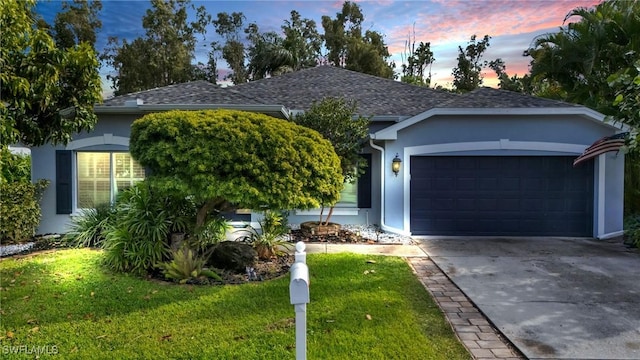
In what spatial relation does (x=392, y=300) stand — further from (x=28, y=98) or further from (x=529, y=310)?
(x=28, y=98)

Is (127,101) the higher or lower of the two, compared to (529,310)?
higher

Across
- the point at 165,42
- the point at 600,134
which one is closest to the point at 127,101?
the point at 600,134

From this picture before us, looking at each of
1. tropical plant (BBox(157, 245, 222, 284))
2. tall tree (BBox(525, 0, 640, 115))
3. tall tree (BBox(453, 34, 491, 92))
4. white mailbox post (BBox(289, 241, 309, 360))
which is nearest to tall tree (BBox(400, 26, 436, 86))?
tall tree (BBox(453, 34, 491, 92))

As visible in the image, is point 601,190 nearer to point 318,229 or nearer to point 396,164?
point 396,164

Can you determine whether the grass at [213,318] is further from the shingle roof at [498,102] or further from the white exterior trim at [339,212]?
the shingle roof at [498,102]

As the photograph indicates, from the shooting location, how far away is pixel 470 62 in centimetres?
3159

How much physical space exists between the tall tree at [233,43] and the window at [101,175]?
19894mm

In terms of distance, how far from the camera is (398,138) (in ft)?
33.9

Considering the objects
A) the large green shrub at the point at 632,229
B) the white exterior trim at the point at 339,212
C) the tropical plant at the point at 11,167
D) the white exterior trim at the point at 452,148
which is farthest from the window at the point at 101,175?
the large green shrub at the point at 632,229

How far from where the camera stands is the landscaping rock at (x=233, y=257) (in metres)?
6.87

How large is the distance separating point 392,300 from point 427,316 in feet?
1.99

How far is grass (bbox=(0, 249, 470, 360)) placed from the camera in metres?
3.99

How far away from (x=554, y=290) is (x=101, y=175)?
10.8m

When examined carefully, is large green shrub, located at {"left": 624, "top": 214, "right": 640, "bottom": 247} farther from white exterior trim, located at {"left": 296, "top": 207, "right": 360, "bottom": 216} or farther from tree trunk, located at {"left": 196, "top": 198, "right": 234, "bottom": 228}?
tree trunk, located at {"left": 196, "top": 198, "right": 234, "bottom": 228}
